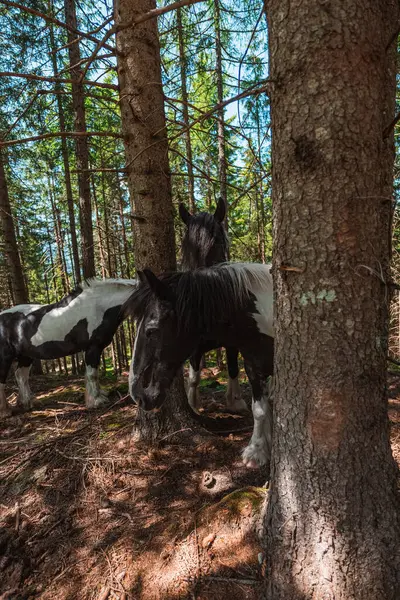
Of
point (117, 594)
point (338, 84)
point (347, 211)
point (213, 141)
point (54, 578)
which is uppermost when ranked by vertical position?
point (213, 141)

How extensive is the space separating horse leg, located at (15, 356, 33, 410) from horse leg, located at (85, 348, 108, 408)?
3.63 ft

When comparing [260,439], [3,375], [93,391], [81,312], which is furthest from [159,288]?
[3,375]

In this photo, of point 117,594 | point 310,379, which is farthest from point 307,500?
point 117,594

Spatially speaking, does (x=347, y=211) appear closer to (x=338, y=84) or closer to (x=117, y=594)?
(x=338, y=84)

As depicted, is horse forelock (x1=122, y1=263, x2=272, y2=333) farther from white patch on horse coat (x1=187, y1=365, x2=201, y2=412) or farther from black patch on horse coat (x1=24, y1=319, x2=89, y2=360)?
black patch on horse coat (x1=24, y1=319, x2=89, y2=360)

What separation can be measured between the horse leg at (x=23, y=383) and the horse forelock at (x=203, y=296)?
353 cm

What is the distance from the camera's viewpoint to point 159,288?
8.17 feet

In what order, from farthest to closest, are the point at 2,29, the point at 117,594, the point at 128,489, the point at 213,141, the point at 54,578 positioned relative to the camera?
1. the point at 213,141
2. the point at 2,29
3. the point at 128,489
4. the point at 54,578
5. the point at 117,594

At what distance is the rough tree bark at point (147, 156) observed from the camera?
3.03m

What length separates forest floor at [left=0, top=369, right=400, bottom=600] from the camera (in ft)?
5.97

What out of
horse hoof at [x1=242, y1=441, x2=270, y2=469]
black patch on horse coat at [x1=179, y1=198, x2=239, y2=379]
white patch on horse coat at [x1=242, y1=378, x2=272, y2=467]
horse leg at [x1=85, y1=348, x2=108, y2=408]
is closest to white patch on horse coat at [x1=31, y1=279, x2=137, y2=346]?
horse leg at [x1=85, y1=348, x2=108, y2=408]

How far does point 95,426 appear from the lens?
380 cm

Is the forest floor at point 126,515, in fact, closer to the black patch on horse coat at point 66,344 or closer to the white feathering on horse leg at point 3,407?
the white feathering on horse leg at point 3,407

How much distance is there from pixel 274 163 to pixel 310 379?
104 cm
